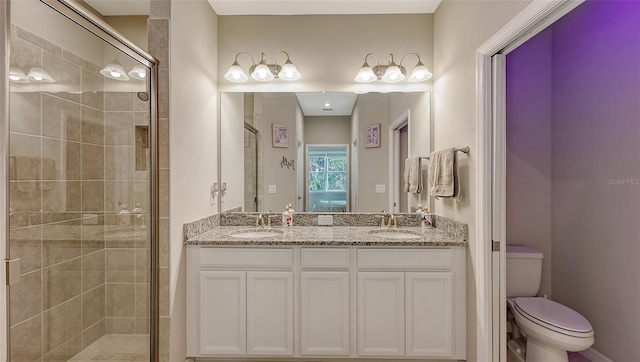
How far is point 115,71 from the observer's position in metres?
1.70

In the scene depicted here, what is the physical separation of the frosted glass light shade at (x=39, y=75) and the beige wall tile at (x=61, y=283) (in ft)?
3.14

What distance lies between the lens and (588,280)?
2.18 m

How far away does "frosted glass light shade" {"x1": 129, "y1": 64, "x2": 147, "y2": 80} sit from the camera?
170cm

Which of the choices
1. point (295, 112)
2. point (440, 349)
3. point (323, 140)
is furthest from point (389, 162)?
point (440, 349)

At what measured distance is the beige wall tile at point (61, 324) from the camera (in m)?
1.55

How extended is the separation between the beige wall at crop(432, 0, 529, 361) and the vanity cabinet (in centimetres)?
18

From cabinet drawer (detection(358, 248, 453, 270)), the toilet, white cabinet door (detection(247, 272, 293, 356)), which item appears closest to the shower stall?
white cabinet door (detection(247, 272, 293, 356))

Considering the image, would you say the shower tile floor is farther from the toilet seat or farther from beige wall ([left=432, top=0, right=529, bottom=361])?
the toilet seat

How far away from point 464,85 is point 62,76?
7.74 ft

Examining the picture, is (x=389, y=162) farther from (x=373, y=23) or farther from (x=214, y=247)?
(x=214, y=247)

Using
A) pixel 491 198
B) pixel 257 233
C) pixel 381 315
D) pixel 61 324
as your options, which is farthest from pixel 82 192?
pixel 491 198

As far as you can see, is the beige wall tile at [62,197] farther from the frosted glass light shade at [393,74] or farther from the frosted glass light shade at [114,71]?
the frosted glass light shade at [393,74]

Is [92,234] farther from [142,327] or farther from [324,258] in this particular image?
[324,258]

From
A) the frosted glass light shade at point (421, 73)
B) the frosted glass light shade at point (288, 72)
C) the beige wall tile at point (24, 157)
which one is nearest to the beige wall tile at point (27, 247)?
the beige wall tile at point (24, 157)
